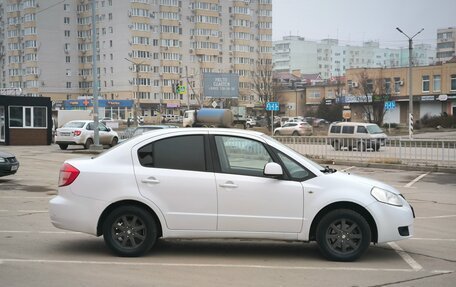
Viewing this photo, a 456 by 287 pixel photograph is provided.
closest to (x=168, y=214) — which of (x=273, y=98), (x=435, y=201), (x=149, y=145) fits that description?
(x=149, y=145)

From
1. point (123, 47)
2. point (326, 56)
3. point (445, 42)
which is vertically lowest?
point (123, 47)

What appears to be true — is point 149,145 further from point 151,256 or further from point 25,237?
point 25,237

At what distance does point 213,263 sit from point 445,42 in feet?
574

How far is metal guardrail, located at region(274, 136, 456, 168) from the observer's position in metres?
19.7

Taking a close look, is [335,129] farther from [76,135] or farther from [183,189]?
[183,189]

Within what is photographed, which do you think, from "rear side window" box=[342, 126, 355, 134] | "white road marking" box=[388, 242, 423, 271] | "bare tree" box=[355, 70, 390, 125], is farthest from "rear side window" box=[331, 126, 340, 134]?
"bare tree" box=[355, 70, 390, 125]

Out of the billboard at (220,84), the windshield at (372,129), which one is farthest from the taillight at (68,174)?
the billboard at (220,84)

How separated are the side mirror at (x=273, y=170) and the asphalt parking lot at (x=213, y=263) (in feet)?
3.55

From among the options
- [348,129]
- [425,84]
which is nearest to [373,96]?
[425,84]

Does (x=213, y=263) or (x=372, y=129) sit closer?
(x=213, y=263)

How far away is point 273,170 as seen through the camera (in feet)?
21.6

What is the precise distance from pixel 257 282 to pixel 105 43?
11129 cm

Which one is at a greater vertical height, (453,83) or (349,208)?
(453,83)

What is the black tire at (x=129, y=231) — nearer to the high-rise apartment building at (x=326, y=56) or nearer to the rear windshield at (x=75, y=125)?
the rear windshield at (x=75, y=125)
